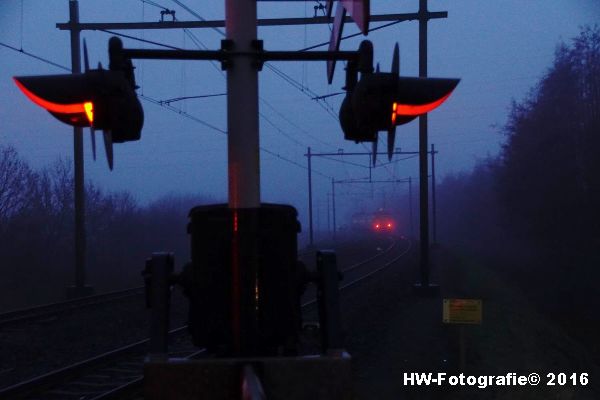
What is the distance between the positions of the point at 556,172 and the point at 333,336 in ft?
151

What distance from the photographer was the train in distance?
86.5 metres

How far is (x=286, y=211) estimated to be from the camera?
15.5ft

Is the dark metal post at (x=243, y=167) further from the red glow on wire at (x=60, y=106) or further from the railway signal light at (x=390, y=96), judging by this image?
the red glow on wire at (x=60, y=106)

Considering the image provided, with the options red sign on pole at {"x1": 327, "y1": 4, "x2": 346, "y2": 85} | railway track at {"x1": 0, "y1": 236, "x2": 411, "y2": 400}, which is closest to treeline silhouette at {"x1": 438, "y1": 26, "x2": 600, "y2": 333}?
railway track at {"x1": 0, "y1": 236, "x2": 411, "y2": 400}

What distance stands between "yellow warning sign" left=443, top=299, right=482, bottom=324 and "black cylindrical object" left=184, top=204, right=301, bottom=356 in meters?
6.67

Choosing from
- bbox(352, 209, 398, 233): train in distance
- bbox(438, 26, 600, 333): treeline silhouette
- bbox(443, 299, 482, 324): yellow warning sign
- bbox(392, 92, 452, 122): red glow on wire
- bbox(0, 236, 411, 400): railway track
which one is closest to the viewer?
bbox(392, 92, 452, 122): red glow on wire

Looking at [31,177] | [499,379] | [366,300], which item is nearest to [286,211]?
[499,379]

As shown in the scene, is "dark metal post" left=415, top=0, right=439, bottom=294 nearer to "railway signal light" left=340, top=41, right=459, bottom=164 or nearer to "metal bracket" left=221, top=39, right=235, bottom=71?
"railway signal light" left=340, top=41, right=459, bottom=164

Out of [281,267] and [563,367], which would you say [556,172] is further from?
[281,267]

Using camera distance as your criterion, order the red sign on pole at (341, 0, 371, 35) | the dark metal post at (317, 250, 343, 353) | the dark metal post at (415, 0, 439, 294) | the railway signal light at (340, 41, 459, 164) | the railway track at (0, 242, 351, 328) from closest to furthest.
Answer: the red sign on pole at (341, 0, 371, 35) → the railway signal light at (340, 41, 459, 164) → the dark metal post at (317, 250, 343, 353) → the railway track at (0, 242, 351, 328) → the dark metal post at (415, 0, 439, 294)

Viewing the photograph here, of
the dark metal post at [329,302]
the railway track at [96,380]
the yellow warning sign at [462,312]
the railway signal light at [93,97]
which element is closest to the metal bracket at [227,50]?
the railway signal light at [93,97]

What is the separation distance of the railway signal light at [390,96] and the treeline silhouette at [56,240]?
1091 inches

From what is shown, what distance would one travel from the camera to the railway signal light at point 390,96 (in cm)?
446

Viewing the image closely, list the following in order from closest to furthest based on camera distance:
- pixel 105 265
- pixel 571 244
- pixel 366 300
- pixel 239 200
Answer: pixel 239 200 → pixel 366 300 → pixel 105 265 → pixel 571 244
